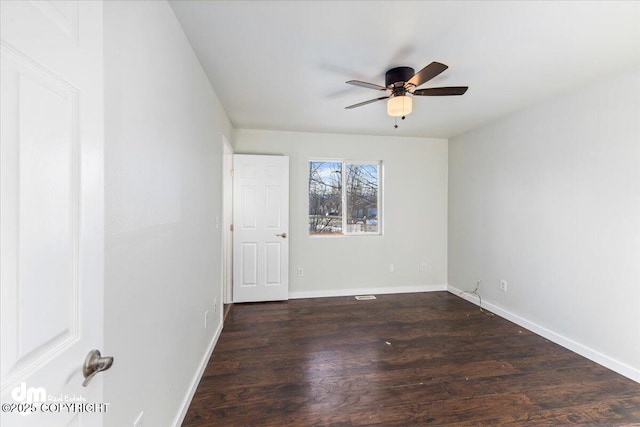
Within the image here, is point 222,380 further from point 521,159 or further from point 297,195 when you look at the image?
point 521,159

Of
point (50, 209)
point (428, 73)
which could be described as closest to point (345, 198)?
point (428, 73)

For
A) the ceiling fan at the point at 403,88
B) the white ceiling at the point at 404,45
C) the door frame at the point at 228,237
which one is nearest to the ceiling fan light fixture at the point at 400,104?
the ceiling fan at the point at 403,88

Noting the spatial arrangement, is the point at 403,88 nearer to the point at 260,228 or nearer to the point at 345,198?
the point at 345,198

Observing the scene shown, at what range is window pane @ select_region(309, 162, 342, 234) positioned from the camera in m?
4.12

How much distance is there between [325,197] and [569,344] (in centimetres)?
318

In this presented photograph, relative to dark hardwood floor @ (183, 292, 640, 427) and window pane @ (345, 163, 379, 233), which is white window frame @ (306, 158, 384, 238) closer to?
window pane @ (345, 163, 379, 233)

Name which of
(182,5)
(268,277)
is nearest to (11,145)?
(182,5)

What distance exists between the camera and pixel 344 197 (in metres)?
4.22

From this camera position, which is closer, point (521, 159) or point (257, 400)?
point (257, 400)

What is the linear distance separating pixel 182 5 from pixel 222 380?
2516mm

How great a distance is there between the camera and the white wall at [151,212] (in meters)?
1.00

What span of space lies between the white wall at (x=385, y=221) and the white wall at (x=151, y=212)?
193 centimetres

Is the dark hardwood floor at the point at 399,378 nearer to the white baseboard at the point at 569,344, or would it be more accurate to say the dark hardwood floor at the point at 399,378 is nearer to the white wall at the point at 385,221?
the white baseboard at the point at 569,344

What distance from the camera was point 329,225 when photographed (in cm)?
420
